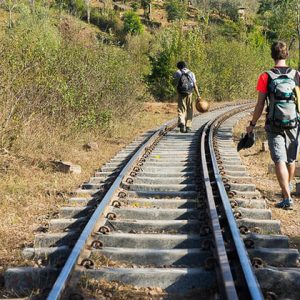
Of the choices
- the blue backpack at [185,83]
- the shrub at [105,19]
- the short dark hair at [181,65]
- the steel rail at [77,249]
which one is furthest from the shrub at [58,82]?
the shrub at [105,19]

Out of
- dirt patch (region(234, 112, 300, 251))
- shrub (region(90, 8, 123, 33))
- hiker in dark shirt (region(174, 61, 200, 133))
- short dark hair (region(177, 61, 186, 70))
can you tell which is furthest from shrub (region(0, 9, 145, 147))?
shrub (region(90, 8, 123, 33))

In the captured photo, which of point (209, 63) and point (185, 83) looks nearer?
point (185, 83)

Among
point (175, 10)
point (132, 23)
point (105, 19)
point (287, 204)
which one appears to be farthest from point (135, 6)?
point (287, 204)

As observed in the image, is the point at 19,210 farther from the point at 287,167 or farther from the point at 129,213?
the point at 287,167

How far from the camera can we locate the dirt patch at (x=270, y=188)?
17.9ft

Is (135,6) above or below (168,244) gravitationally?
above

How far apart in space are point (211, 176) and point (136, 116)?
35.1ft

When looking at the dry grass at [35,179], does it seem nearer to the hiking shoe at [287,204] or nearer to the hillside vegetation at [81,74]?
the hillside vegetation at [81,74]

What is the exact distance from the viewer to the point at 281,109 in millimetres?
6016

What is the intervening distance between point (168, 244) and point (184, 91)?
842 centimetres

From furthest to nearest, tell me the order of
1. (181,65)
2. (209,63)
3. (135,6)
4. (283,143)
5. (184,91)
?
(135,6) < (209,63) < (184,91) < (181,65) < (283,143)

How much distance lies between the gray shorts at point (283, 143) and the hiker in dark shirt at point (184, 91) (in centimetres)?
619

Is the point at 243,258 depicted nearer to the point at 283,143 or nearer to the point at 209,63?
the point at 283,143

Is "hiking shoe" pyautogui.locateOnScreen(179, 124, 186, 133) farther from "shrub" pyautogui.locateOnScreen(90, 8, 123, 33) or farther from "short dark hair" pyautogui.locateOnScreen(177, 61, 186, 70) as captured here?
"shrub" pyautogui.locateOnScreen(90, 8, 123, 33)
